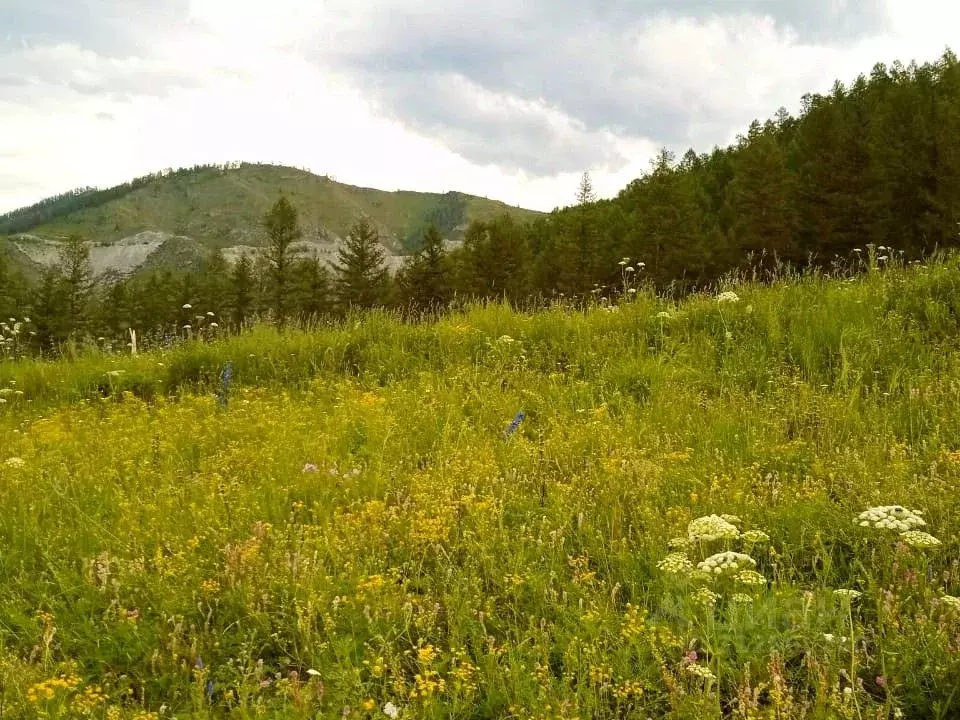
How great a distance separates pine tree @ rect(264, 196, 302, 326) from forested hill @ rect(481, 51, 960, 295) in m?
18.5

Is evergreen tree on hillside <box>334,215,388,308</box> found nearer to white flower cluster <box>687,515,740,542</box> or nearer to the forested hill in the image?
the forested hill

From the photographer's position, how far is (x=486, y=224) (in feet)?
200

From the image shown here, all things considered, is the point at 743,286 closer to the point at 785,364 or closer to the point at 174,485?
the point at 785,364

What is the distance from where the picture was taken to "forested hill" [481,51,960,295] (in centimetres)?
4322

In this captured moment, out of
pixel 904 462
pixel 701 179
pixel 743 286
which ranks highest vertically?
pixel 701 179

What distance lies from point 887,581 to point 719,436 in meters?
1.66

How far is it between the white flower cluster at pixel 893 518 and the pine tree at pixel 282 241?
52746 mm

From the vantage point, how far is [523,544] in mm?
2850

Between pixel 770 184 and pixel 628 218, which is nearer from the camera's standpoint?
pixel 770 184

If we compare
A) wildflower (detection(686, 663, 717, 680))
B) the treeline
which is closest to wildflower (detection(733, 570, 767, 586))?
wildflower (detection(686, 663, 717, 680))

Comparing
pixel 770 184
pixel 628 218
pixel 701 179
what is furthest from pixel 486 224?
pixel 701 179

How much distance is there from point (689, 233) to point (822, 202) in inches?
385

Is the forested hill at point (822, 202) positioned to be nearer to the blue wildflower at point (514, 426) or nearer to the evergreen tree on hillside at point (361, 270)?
the evergreen tree on hillside at point (361, 270)

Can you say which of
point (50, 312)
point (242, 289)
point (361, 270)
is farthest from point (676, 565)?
point (242, 289)
